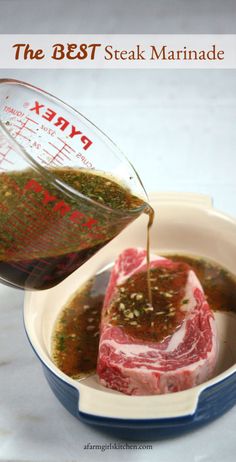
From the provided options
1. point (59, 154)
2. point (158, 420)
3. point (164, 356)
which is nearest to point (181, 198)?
point (59, 154)

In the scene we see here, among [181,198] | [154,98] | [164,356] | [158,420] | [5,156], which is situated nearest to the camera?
[158,420]

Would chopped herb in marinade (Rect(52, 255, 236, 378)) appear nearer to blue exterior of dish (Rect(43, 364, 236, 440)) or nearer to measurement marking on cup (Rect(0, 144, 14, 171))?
blue exterior of dish (Rect(43, 364, 236, 440))

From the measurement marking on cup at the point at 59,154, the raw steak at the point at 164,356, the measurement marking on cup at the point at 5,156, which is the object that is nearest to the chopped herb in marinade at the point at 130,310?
the raw steak at the point at 164,356

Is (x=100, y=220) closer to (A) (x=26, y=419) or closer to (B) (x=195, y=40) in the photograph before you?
(A) (x=26, y=419)

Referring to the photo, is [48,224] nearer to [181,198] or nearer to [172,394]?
[172,394]

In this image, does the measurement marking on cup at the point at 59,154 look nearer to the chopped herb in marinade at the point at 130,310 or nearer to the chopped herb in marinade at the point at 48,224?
the chopped herb in marinade at the point at 48,224

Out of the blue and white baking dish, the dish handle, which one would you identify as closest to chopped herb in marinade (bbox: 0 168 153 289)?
the blue and white baking dish

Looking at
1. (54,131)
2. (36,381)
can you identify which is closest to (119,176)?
(54,131)
